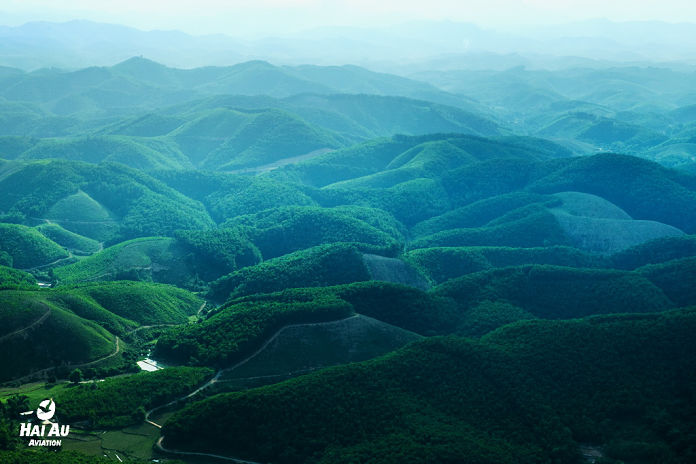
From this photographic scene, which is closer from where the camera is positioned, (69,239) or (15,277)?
(15,277)

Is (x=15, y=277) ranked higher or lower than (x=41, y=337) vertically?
lower

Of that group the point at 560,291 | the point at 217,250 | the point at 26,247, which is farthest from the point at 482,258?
the point at 26,247

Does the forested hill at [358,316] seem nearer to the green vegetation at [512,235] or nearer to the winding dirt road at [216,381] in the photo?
the winding dirt road at [216,381]

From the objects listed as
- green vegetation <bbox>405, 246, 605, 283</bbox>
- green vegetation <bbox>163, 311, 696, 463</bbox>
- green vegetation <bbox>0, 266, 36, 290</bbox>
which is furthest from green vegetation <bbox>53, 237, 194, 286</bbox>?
green vegetation <bbox>163, 311, 696, 463</bbox>

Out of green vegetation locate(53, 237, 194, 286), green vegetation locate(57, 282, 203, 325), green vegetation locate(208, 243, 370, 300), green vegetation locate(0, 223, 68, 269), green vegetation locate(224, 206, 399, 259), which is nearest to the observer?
green vegetation locate(57, 282, 203, 325)

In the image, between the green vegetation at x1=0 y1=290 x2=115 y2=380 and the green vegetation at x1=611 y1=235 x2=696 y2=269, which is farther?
the green vegetation at x1=611 y1=235 x2=696 y2=269

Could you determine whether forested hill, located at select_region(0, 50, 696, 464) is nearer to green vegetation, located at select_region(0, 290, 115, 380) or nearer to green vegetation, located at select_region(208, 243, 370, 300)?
green vegetation, located at select_region(0, 290, 115, 380)

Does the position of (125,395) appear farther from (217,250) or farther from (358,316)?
(217,250)

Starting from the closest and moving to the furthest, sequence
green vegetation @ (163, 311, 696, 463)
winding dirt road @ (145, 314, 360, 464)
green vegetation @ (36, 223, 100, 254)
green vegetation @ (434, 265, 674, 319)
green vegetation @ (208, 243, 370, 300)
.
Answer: green vegetation @ (163, 311, 696, 463) → winding dirt road @ (145, 314, 360, 464) → green vegetation @ (434, 265, 674, 319) → green vegetation @ (208, 243, 370, 300) → green vegetation @ (36, 223, 100, 254)

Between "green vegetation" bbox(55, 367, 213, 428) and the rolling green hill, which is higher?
"green vegetation" bbox(55, 367, 213, 428)
